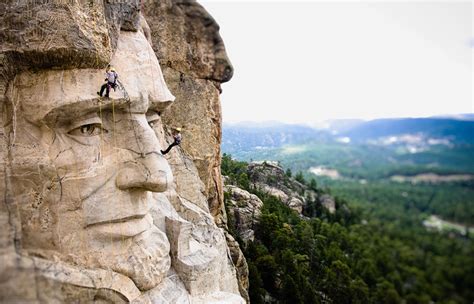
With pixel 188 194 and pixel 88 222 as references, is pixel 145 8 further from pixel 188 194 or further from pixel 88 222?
pixel 88 222

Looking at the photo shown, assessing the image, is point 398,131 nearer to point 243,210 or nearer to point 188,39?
point 243,210

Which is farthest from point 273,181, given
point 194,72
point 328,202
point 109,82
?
point 328,202

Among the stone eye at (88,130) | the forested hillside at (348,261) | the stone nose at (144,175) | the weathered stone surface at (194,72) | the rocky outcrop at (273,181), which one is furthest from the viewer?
the rocky outcrop at (273,181)

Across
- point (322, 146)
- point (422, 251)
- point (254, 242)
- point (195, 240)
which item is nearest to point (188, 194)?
point (195, 240)

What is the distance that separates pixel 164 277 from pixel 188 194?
3.93 meters

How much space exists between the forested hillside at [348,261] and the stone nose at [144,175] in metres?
7.11

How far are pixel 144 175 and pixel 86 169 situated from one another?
116cm

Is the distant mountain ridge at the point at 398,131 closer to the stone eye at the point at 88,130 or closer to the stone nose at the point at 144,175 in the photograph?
the stone nose at the point at 144,175

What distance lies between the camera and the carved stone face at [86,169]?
24.4 feet

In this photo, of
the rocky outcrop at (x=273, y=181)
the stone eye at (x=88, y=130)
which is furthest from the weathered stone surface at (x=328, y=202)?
the stone eye at (x=88, y=130)

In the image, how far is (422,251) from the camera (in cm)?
1195

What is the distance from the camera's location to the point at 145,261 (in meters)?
8.48

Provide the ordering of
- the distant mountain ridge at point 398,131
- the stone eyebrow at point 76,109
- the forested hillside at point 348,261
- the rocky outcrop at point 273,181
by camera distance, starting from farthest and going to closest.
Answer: the rocky outcrop at point 273,181 → the distant mountain ridge at point 398,131 → the forested hillside at point 348,261 → the stone eyebrow at point 76,109

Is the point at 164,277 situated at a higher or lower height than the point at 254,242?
higher
